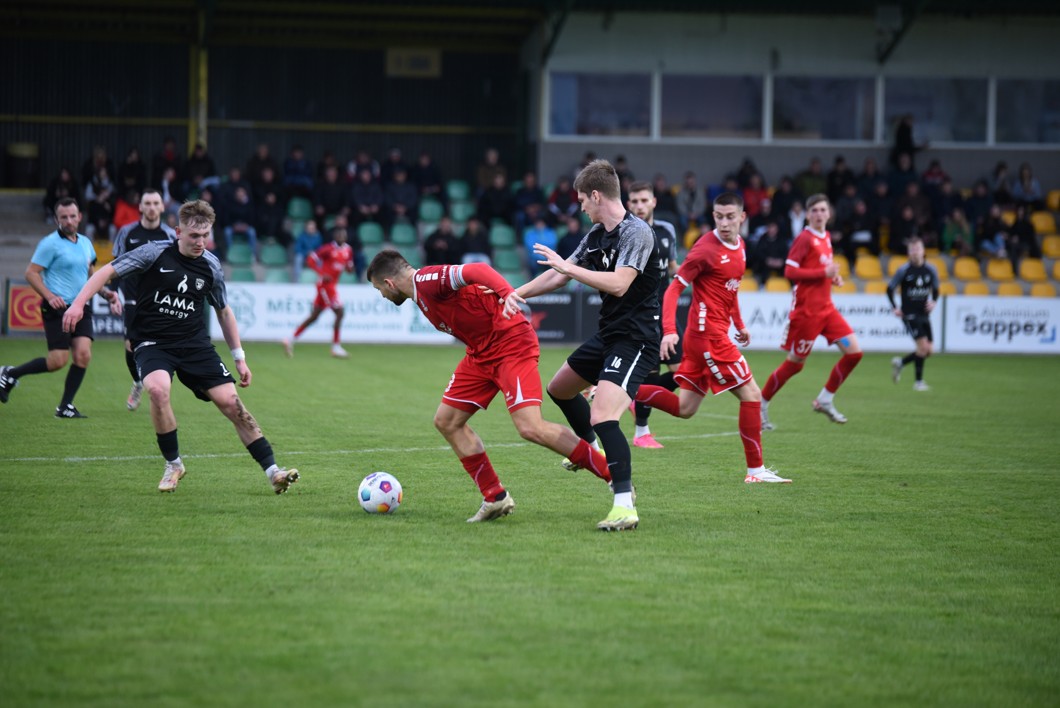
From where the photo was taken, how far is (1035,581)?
6.41 m

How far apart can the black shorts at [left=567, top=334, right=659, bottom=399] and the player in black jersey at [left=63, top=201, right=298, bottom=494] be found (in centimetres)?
214

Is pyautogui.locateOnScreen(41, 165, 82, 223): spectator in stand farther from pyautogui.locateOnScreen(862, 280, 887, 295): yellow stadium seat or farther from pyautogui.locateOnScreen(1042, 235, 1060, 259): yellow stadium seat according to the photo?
pyautogui.locateOnScreen(1042, 235, 1060, 259): yellow stadium seat

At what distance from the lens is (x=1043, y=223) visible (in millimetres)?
31172

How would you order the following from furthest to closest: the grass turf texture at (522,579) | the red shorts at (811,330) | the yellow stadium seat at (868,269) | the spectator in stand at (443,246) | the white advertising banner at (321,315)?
the yellow stadium seat at (868,269) < the spectator in stand at (443,246) < the white advertising banner at (321,315) < the red shorts at (811,330) < the grass turf texture at (522,579)

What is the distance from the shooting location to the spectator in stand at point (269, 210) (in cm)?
2853

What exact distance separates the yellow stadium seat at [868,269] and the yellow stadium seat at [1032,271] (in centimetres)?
349

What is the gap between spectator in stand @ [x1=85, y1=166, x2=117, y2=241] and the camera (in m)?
27.8

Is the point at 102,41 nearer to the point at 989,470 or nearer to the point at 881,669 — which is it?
the point at 989,470

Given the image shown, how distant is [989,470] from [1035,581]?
4139 millimetres

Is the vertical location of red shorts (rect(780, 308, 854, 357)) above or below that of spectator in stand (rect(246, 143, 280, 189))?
below

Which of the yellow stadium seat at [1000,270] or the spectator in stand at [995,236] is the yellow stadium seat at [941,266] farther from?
the spectator in stand at [995,236]

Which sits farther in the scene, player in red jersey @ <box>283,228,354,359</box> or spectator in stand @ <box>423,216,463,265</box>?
spectator in stand @ <box>423,216,463,265</box>

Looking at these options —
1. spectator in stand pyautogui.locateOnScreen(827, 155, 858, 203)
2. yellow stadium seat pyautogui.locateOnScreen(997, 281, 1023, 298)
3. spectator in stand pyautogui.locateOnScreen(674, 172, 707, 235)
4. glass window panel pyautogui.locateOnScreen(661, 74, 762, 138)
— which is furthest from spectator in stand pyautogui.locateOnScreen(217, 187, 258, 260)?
yellow stadium seat pyautogui.locateOnScreen(997, 281, 1023, 298)

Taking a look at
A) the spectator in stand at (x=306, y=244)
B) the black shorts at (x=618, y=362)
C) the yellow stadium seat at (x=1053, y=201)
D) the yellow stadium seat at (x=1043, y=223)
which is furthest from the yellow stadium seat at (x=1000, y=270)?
the black shorts at (x=618, y=362)
